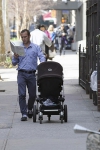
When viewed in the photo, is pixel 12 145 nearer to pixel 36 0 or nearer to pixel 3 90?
pixel 3 90

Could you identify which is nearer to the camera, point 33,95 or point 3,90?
point 33,95

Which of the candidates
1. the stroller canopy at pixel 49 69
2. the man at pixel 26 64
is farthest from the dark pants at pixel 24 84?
the stroller canopy at pixel 49 69

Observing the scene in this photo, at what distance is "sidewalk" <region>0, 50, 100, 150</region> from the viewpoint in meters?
9.23

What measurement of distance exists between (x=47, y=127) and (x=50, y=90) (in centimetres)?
77

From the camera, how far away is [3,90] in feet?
56.7

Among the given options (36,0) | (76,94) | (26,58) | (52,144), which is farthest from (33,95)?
(36,0)

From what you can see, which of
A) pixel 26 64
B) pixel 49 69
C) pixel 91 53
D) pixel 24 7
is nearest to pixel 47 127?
pixel 49 69

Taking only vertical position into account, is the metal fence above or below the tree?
below

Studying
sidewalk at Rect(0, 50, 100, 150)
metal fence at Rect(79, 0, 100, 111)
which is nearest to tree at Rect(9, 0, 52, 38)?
metal fence at Rect(79, 0, 100, 111)

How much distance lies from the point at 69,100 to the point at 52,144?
6037 mm

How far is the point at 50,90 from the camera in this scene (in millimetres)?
11516

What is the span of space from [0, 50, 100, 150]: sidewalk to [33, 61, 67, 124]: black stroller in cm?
23

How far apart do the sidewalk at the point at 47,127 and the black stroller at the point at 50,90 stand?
234 mm

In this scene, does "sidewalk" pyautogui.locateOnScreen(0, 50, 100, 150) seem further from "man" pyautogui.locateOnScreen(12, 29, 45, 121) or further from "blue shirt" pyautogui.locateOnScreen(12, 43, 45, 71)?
"blue shirt" pyautogui.locateOnScreen(12, 43, 45, 71)
